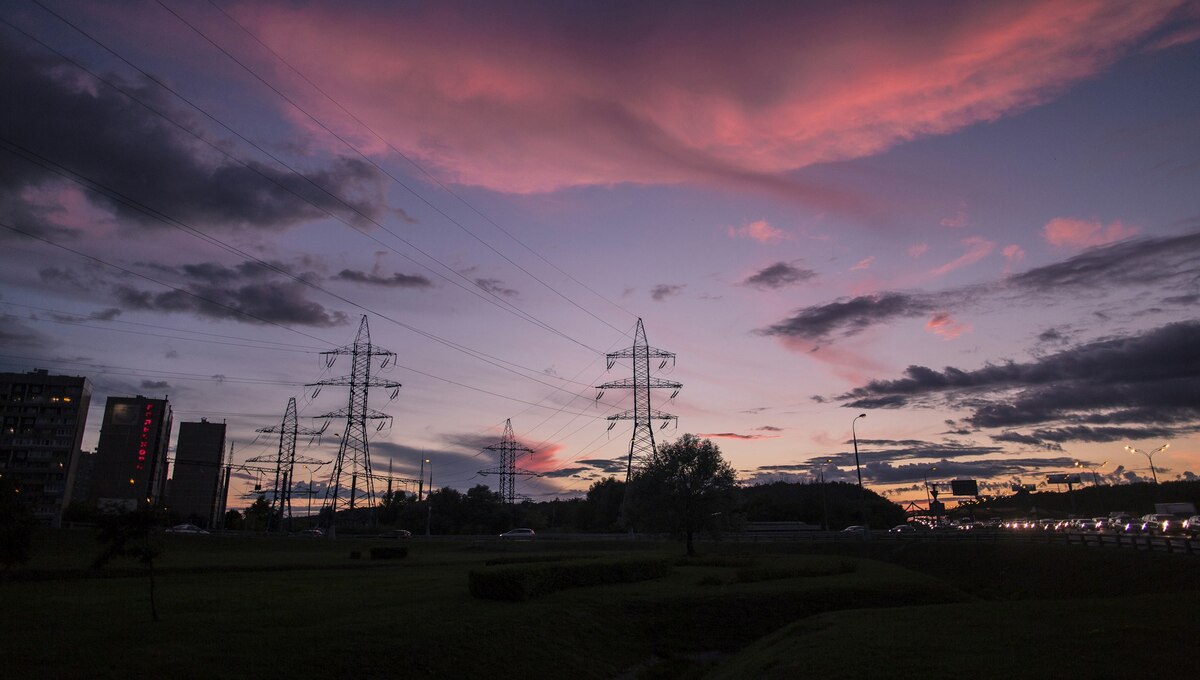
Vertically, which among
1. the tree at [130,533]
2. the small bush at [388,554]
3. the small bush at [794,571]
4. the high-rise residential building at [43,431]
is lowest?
the small bush at [794,571]

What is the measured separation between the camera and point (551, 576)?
36.5m

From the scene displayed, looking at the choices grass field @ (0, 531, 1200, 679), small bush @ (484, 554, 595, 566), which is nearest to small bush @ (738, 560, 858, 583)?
grass field @ (0, 531, 1200, 679)

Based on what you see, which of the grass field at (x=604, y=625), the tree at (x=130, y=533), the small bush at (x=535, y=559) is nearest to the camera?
the grass field at (x=604, y=625)

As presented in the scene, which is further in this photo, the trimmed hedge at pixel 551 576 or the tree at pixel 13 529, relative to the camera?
the tree at pixel 13 529

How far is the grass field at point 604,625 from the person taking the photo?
1902 cm

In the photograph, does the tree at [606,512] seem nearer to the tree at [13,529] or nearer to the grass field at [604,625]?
the grass field at [604,625]

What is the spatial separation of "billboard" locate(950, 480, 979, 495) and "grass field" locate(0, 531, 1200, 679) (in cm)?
11004

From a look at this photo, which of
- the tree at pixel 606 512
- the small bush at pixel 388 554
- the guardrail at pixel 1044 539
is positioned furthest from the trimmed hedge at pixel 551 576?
the tree at pixel 606 512

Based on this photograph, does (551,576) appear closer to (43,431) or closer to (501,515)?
(501,515)

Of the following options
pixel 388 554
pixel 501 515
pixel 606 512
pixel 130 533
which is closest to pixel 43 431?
pixel 501 515

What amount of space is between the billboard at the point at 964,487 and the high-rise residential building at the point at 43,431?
210 metres

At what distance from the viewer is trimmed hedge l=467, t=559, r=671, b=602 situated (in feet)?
108

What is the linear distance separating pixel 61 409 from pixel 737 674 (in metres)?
209

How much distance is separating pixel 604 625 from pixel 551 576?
5437 millimetres
